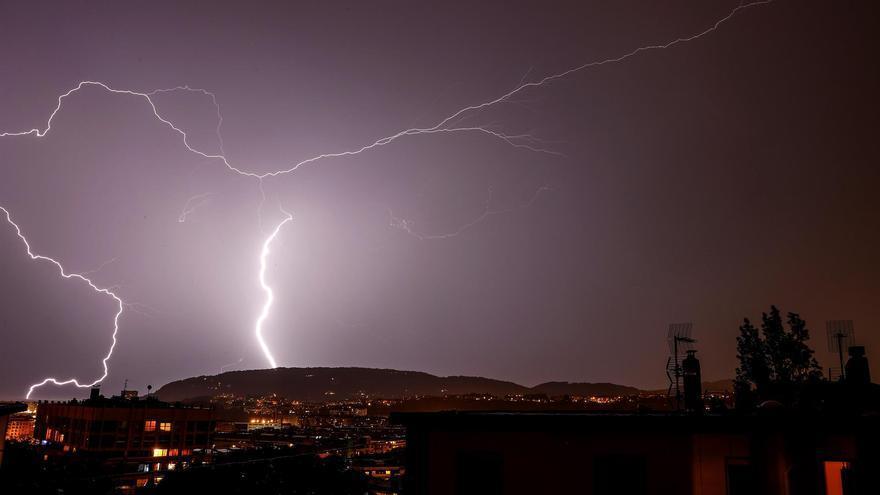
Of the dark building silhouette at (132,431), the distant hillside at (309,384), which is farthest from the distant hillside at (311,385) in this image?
the dark building silhouette at (132,431)

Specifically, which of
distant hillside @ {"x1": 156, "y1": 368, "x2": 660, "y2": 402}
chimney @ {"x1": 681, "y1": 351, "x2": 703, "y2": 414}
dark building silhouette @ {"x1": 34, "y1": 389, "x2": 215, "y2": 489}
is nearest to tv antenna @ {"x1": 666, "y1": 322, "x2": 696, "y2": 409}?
chimney @ {"x1": 681, "y1": 351, "x2": 703, "y2": 414}

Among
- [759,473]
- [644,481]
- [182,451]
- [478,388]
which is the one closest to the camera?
[759,473]

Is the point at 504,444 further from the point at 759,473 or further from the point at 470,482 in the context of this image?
the point at 759,473

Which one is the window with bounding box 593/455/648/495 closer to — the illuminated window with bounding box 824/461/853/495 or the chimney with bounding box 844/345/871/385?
the illuminated window with bounding box 824/461/853/495

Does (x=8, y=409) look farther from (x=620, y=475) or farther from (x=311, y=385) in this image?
(x=311, y=385)

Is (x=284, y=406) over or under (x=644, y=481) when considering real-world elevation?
under

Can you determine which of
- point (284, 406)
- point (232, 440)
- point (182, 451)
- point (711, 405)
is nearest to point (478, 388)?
point (284, 406)
